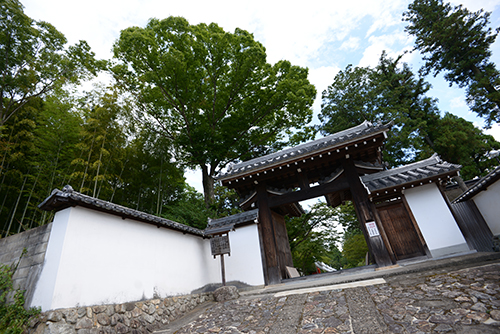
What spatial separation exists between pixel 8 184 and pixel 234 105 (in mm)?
10745

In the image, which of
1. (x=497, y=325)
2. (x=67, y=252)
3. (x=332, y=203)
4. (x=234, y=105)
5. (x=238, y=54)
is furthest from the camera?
(x=234, y=105)

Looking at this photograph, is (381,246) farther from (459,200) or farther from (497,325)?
(497,325)

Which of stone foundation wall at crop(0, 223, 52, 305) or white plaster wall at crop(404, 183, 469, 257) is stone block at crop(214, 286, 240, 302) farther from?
white plaster wall at crop(404, 183, 469, 257)

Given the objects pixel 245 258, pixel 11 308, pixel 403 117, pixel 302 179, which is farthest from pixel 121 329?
pixel 403 117

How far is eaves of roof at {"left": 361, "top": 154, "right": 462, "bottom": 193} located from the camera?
20.1 ft

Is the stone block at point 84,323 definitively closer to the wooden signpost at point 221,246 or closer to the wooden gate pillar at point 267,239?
the wooden signpost at point 221,246

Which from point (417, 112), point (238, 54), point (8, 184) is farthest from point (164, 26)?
point (417, 112)

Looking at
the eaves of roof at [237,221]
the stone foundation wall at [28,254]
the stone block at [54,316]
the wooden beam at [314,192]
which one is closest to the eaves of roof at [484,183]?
the wooden beam at [314,192]

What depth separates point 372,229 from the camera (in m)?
6.36

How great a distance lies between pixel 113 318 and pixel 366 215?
6.35 metres

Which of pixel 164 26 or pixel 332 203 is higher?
pixel 164 26

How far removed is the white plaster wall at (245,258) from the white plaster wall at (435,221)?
459cm

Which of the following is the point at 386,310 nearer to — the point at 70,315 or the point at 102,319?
the point at 102,319

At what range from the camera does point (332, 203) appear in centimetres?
907
